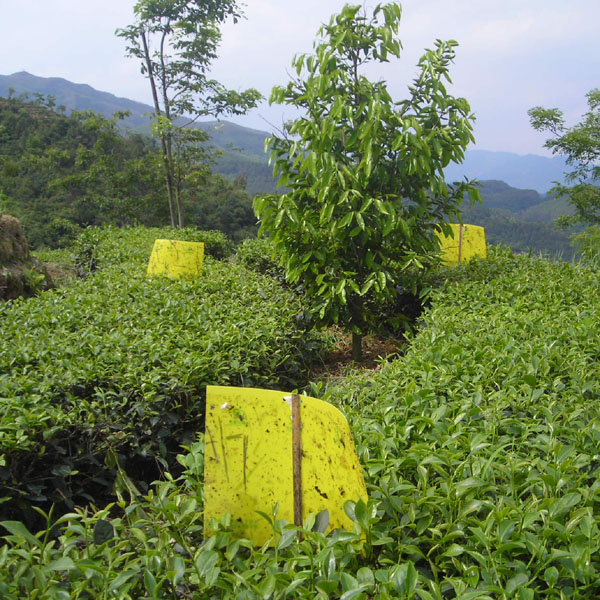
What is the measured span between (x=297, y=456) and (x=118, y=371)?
1414 millimetres

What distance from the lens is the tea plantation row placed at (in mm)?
→ 1139

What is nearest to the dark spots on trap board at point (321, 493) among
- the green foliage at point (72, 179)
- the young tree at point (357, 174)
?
the young tree at point (357, 174)

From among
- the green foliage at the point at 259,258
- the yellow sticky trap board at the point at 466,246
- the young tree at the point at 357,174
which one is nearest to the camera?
the young tree at the point at 357,174

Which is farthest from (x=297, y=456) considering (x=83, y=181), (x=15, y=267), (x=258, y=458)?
(x=83, y=181)

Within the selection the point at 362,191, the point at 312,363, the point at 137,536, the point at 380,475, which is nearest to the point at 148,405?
the point at 137,536

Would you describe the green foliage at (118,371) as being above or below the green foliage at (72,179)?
below

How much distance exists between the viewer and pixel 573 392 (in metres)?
1.95

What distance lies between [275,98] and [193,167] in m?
8.32

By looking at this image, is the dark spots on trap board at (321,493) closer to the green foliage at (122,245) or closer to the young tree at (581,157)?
the green foliage at (122,245)

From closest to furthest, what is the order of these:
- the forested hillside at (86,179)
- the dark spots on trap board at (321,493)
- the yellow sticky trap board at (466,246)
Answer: the dark spots on trap board at (321,493), the yellow sticky trap board at (466,246), the forested hillside at (86,179)

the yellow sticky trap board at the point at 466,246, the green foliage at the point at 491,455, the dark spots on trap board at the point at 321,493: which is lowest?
the dark spots on trap board at the point at 321,493

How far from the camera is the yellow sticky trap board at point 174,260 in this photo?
469 centimetres

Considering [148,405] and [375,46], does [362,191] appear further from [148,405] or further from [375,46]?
[148,405]

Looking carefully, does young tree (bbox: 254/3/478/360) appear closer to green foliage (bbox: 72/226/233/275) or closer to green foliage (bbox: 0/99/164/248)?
green foliage (bbox: 72/226/233/275)
